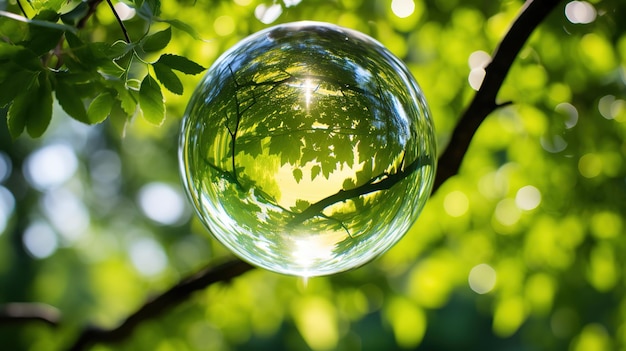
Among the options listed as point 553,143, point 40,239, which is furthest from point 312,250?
point 40,239

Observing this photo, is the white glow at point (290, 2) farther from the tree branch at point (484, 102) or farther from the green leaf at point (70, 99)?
the green leaf at point (70, 99)

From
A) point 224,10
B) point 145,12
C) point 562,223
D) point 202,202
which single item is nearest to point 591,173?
point 562,223

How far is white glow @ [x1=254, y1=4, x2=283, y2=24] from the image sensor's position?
150cm

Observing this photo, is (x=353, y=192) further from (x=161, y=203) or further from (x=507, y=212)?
(x=161, y=203)

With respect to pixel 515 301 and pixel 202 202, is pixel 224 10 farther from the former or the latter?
pixel 515 301

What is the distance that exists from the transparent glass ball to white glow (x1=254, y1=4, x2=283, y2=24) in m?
0.64

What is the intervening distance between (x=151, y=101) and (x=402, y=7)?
953mm

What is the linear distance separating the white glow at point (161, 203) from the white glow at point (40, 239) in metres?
1.22

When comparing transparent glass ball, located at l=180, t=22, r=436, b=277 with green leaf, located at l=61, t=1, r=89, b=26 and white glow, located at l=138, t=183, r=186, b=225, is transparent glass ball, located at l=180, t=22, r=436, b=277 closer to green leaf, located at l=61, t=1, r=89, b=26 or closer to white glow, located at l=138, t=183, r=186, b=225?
green leaf, located at l=61, t=1, r=89, b=26

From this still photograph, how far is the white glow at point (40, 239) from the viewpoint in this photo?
778 centimetres

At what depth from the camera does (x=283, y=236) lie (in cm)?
83

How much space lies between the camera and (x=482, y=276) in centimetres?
223

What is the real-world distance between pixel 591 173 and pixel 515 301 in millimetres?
468

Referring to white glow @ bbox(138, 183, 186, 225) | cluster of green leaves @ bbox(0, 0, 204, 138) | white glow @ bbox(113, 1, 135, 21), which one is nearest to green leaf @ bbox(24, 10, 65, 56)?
cluster of green leaves @ bbox(0, 0, 204, 138)
